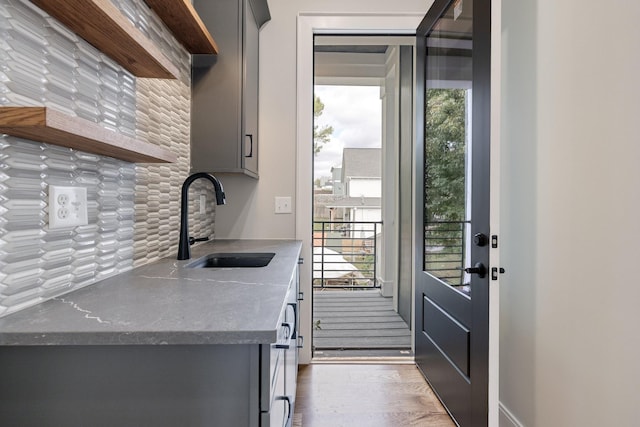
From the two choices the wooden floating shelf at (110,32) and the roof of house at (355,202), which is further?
the roof of house at (355,202)

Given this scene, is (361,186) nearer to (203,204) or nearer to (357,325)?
(357,325)

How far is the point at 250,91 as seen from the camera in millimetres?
2043

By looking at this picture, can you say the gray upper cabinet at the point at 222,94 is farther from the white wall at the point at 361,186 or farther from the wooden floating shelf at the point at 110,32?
the white wall at the point at 361,186

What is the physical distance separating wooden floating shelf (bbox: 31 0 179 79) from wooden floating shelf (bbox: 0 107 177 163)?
290 mm

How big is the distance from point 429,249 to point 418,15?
1527mm

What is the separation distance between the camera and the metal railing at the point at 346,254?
478 cm

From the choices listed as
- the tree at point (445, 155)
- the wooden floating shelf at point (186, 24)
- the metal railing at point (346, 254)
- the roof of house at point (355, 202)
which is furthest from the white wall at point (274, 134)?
the roof of house at point (355, 202)

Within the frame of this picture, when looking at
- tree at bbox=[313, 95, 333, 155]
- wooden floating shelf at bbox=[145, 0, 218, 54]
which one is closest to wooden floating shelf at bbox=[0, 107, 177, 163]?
wooden floating shelf at bbox=[145, 0, 218, 54]

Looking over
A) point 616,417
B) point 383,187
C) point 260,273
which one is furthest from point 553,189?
point 383,187

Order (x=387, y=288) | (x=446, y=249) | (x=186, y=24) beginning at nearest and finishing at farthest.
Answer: (x=186, y=24), (x=446, y=249), (x=387, y=288)

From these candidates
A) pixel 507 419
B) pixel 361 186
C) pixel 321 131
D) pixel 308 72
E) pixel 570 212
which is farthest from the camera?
pixel 361 186

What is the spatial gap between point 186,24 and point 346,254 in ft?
12.3

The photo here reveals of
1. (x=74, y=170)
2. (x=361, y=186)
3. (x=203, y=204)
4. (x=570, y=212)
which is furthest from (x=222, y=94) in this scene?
(x=361, y=186)

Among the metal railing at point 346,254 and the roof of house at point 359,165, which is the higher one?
the roof of house at point 359,165
